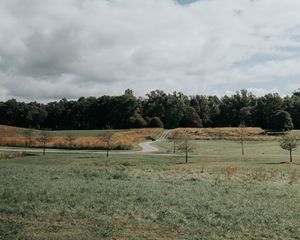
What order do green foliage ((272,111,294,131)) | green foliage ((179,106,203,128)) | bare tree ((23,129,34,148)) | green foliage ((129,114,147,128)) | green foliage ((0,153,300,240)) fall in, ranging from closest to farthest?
green foliage ((0,153,300,240)) < bare tree ((23,129,34,148)) < green foliage ((272,111,294,131)) < green foliage ((129,114,147,128)) < green foliage ((179,106,203,128))

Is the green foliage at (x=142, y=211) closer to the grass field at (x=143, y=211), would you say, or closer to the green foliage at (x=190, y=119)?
the grass field at (x=143, y=211)

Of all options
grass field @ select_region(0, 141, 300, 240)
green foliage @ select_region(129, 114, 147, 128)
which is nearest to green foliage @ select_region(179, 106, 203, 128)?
green foliage @ select_region(129, 114, 147, 128)

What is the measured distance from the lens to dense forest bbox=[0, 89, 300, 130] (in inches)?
6053

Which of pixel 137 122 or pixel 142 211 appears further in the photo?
pixel 137 122

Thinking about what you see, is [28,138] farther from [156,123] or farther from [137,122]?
[137,122]

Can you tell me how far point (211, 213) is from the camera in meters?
17.9

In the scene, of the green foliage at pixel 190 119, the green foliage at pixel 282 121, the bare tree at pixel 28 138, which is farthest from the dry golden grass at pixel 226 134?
the bare tree at pixel 28 138

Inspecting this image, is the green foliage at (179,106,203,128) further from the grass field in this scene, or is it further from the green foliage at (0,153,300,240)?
the green foliage at (0,153,300,240)

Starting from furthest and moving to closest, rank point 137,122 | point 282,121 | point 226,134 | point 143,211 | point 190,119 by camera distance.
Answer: point 190,119, point 137,122, point 282,121, point 226,134, point 143,211

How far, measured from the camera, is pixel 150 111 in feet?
542

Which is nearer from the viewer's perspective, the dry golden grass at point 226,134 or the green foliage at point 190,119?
the dry golden grass at point 226,134

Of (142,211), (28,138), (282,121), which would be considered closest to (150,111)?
(282,121)

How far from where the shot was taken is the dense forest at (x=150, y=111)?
504 feet

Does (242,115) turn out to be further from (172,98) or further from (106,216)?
(106,216)
